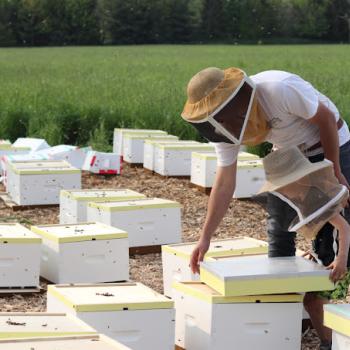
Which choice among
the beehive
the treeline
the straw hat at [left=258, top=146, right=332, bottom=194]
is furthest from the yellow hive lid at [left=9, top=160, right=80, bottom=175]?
the treeline

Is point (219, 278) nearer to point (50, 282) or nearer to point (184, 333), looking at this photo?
point (184, 333)

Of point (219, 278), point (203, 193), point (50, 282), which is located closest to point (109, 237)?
point (50, 282)

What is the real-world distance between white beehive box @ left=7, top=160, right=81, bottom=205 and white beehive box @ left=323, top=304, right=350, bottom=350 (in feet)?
16.5

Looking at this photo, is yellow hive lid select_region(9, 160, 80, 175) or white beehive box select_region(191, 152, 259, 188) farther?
white beehive box select_region(191, 152, 259, 188)

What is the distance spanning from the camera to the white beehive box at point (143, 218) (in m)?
6.70

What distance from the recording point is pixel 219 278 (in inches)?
160

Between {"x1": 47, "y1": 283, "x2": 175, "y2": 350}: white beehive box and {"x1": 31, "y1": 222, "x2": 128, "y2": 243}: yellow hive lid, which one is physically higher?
{"x1": 31, "y1": 222, "x2": 128, "y2": 243}: yellow hive lid

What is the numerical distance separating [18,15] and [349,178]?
5537 centimetres

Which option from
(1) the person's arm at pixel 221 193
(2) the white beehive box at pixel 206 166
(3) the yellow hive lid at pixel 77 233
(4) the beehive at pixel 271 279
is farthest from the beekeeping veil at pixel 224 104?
(2) the white beehive box at pixel 206 166

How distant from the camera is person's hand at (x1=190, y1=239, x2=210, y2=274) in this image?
4.24 metres

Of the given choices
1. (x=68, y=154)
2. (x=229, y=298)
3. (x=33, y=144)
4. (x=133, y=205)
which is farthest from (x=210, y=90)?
(x=33, y=144)

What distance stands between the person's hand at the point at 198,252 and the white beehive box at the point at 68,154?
18.5ft

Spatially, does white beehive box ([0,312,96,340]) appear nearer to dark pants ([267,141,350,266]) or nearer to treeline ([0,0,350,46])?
dark pants ([267,141,350,266])

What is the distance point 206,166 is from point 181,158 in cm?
91
